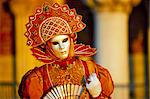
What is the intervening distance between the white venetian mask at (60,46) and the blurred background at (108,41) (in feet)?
31.0

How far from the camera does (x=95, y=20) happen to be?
14.0m

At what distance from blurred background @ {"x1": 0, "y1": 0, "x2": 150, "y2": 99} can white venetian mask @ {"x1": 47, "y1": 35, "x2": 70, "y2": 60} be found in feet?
31.0

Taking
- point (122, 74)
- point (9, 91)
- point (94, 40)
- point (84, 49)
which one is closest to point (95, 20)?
point (94, 40)

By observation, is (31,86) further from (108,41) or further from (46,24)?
(108,41)

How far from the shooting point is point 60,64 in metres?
3.82

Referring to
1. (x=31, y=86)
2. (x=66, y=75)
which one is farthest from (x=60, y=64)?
(x=31, y=86)

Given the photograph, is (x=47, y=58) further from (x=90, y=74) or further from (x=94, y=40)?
(x=94, y=40)

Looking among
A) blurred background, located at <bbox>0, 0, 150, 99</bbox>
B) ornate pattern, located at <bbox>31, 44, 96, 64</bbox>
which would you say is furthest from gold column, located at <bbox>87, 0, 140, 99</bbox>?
ornate pattern, located at <bbox>31, 44, 96, 64</bbox>

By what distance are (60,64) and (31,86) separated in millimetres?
211

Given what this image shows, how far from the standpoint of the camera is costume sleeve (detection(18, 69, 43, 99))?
12.3 ft

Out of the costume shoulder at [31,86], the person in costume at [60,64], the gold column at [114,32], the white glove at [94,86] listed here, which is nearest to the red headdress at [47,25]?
the person in costume at [60,64]

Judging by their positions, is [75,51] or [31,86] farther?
[75,51]

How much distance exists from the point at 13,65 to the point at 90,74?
10.2 meters

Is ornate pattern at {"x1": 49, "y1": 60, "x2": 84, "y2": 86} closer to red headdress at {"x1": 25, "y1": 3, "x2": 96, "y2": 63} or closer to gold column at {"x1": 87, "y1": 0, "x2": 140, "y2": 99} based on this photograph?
red headdress at {"x1": 25, "y1": 3, "x2": 96, "y2": 63}
